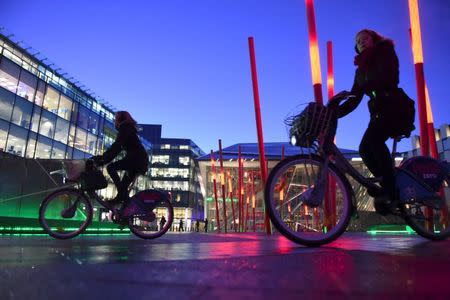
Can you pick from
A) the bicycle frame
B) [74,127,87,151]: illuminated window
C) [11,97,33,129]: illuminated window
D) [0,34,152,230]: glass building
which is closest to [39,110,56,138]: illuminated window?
[0,34,152,230]: glass building

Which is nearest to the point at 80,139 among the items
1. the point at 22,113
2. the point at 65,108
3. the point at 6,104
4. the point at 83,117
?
the point at 83,117

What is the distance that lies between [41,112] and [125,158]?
32.6m

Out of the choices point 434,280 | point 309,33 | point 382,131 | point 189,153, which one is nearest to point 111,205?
point 382,131

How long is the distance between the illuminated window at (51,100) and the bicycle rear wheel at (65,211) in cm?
3300

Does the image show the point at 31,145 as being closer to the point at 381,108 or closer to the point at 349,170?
the point at 349,170

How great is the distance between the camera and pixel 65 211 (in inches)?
243

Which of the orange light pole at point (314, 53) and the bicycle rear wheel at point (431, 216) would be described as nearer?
the bicycle rear wheel at point (431, 216)

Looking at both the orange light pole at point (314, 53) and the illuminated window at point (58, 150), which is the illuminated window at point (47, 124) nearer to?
the illuminated window at point (58, 150)

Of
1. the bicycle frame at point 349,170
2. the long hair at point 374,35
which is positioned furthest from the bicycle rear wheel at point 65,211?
the long hair at point 374,35

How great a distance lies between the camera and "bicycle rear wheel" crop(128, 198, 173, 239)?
20.8 feet

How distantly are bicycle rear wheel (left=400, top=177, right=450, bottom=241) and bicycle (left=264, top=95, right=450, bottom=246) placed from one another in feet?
0.03

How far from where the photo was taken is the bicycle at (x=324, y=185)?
138 inches

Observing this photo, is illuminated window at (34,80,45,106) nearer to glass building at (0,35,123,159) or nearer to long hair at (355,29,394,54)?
glass building at (0,35,123,159)

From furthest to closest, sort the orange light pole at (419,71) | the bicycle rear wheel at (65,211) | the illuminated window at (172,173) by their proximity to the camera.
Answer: the illuminated window at (172,173)
the orange light pole at (419,71)
the bicycle rear wheel at (65,211)
